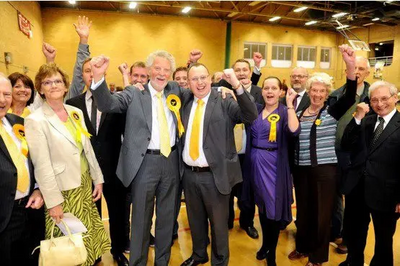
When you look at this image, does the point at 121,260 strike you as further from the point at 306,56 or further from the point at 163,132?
the point at 306,56

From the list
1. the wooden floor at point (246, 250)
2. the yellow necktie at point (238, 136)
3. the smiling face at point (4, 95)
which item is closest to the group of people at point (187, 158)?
the smiling face at point (4, 95)

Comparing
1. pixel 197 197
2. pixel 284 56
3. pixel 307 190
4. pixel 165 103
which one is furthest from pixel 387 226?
pixel 284 56

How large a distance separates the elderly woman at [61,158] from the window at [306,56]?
14.9m

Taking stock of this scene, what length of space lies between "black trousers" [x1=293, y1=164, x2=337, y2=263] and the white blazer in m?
2.01

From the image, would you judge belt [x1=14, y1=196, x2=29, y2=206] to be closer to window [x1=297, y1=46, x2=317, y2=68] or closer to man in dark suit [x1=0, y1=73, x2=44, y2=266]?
man in dark suit [x1=0, y1=73, x2=44, y2=266]

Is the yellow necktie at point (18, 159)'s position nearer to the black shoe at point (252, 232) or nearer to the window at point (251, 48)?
the black shoe at point (252, 232)

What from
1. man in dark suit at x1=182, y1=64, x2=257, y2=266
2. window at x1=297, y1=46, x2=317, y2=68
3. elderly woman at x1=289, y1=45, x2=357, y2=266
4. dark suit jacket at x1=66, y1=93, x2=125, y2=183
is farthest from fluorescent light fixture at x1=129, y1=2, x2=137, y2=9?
elderly woman at x1=289, y1=45, x2=357, y2=266

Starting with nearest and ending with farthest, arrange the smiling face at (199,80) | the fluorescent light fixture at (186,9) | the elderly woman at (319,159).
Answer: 1. the smiling face at (199,80)
2. the elderly woman at (319,159)
3. the fluorescent light fixture at (186,9)

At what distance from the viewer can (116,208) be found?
2.68 m

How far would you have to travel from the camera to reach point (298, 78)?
11.2ft

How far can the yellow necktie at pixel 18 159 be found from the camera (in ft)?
5.75

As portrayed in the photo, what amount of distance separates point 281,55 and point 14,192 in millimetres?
15002

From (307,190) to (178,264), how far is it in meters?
1.48

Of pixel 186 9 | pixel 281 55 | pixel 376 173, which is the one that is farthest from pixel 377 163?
pixel 281 55
